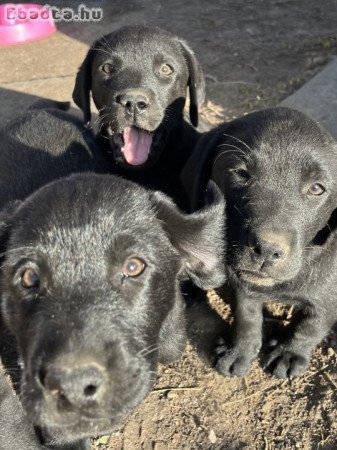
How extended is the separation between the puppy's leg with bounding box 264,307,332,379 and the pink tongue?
5.84ft

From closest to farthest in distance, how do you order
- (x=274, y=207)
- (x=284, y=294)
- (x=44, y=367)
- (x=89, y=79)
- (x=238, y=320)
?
(x=44, y=367)
(x=274, y=207)
(x=284, y=294)
(x=238, y=320)
(x=89, y=79)

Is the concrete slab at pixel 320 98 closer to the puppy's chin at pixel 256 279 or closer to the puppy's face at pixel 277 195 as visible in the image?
the puppy's face at pixel 277 195

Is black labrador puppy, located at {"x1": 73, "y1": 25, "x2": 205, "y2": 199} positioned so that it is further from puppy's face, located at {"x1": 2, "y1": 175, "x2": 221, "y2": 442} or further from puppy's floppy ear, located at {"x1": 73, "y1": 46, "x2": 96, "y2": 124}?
puppy's face, located at {"x1": 2, "y1": 175, "x2": 221, "y2": 442}

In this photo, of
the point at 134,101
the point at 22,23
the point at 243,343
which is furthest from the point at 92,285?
the point at 22,23

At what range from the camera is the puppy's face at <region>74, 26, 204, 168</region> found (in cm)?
417

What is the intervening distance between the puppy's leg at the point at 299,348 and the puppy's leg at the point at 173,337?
2.01ft

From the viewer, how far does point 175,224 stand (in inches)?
108

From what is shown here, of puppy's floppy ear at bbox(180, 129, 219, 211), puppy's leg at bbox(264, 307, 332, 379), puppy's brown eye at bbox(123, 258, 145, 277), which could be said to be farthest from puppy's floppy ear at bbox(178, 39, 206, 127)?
puppy's brown eye at bbox(123, 258, 145, 277)

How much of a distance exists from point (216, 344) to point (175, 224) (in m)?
1.31

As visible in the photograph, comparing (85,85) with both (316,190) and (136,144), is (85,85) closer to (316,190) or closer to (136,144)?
(136,144)

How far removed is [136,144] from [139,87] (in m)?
0.52

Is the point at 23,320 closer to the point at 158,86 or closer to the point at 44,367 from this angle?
the point at 44,367

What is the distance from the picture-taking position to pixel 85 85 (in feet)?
15.5

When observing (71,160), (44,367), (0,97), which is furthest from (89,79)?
(44,367)
